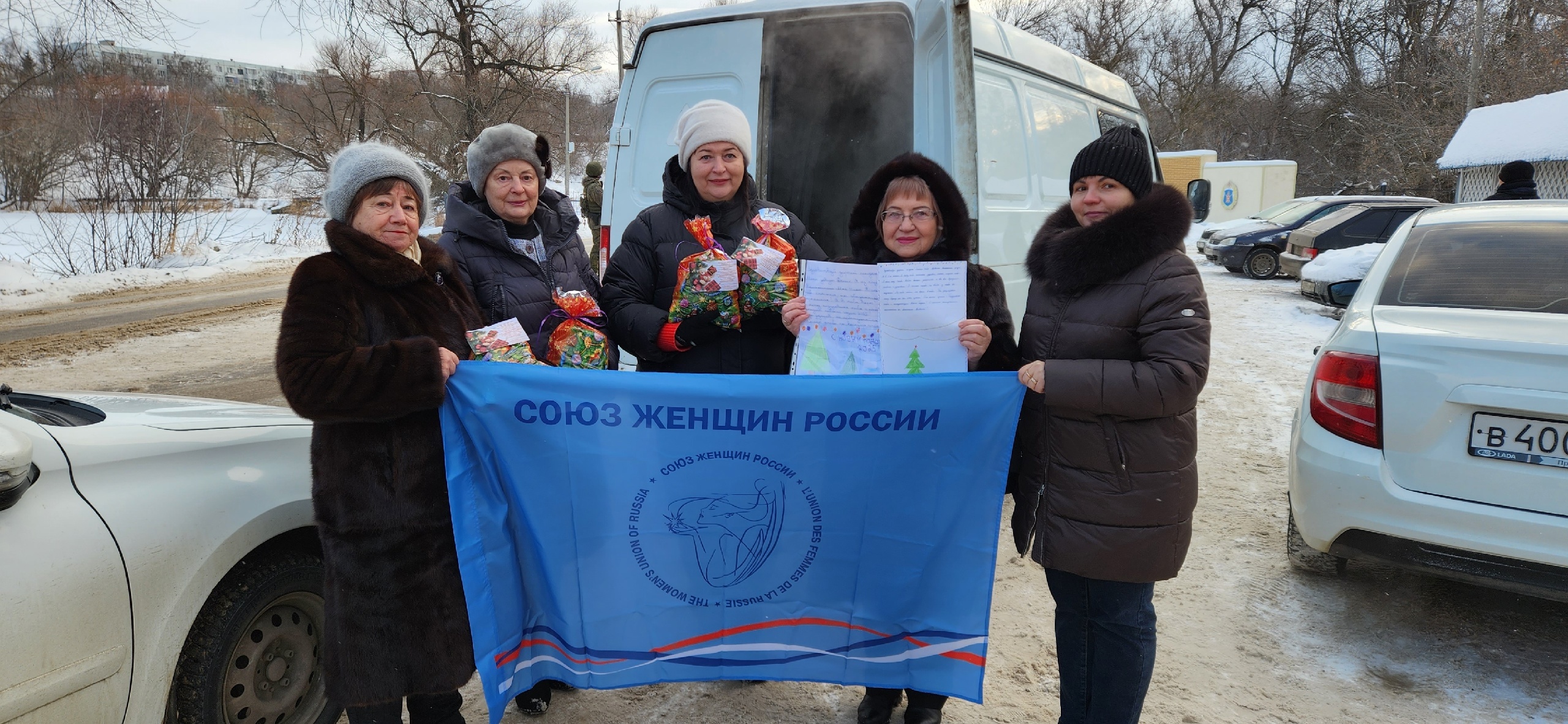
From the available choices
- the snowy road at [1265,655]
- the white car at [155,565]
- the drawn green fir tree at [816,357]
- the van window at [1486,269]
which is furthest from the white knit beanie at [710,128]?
the van window at [1486,269]

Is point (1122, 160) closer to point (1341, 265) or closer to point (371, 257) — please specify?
point (371, 257)

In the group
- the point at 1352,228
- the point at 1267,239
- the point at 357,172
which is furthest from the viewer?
the point at 1267,239

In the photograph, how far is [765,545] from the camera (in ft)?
7.98

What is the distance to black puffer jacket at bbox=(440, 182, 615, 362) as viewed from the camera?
259cm

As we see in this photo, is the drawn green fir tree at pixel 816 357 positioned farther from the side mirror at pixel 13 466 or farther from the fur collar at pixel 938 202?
the side mirror at pixel 13 466

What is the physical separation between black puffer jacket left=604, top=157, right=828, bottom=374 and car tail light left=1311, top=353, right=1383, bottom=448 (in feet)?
6.86

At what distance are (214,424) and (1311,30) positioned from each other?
4871 centimetres

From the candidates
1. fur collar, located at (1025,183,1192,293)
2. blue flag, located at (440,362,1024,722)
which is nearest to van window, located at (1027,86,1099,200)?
fur collar, located at (1025,183,1192,293)

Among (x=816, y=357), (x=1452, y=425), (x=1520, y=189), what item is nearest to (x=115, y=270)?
(x=816, y=357)

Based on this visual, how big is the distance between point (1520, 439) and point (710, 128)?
2.81 meters

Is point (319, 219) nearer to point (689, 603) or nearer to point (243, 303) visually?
point (243, 303)

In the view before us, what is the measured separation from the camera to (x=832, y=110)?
5.47 metres

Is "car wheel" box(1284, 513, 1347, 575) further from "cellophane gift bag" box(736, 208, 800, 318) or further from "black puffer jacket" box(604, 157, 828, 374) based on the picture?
"cellophane gift bag" box(736, 208, 800, 318)

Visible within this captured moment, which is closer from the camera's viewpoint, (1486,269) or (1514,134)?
(1486,269)
